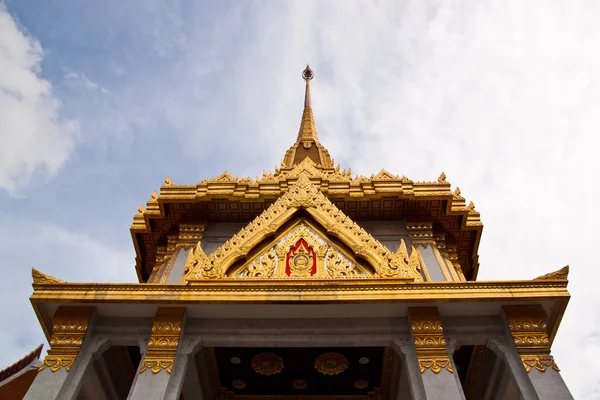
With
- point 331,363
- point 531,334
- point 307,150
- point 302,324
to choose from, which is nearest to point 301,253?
point 302,324

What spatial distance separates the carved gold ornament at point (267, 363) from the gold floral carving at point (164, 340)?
2.17 metres

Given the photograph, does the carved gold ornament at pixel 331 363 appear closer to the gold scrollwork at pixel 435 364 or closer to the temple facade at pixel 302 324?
the temple facade at pixel 302 324

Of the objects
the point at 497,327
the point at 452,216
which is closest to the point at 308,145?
the point at 452,216

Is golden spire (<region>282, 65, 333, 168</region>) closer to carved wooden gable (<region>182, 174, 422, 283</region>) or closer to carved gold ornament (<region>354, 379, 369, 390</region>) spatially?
carved wooden gable (<region>182, 174, 422, 283</region>)

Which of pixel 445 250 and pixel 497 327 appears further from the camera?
pixel 445 250

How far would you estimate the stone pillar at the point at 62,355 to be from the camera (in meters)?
8.09

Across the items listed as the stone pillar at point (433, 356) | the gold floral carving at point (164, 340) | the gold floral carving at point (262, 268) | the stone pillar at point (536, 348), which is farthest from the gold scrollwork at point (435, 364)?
the gold floral carving at point (164, 340)

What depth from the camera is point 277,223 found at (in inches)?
436

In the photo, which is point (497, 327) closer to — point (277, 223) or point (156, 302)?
point (277, 223)

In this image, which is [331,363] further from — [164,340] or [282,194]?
[282,194]

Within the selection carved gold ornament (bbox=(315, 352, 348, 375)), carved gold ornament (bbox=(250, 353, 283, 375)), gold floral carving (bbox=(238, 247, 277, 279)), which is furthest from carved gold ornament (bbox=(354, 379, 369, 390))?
gold floral carving (bbox=(238, 247, 277, 279))

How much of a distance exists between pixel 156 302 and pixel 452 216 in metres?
7.43

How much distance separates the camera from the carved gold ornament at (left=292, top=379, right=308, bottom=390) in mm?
10977

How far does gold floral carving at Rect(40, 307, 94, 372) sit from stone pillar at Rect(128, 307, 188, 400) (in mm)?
1158
